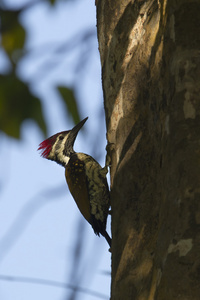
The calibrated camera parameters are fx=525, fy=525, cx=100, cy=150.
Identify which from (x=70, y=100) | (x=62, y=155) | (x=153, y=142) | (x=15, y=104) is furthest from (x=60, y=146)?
(x=15, y=104)

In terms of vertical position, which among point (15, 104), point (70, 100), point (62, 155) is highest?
point (62, 155)

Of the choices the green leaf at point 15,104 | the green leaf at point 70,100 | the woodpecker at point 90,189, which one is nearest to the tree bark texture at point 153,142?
the green leaf at point 70,100

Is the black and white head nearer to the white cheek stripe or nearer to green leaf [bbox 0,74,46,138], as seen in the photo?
the white cheek stripe

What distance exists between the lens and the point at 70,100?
6.32ft

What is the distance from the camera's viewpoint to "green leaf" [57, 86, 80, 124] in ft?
6.28

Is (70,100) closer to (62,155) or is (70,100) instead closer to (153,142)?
(153,142)

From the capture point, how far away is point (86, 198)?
4.19m

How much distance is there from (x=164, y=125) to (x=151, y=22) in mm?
757

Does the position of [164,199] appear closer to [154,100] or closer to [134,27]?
[154,100]

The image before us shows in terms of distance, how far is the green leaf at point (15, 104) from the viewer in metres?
1.66

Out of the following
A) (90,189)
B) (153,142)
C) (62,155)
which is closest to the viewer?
(153,142)

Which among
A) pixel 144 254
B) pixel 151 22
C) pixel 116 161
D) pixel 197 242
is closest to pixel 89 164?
pixel 116 161

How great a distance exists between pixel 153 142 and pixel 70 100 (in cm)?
68

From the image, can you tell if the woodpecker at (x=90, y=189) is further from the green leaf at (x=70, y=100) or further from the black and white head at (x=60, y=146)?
the green leaf at (x=70, y=100)
